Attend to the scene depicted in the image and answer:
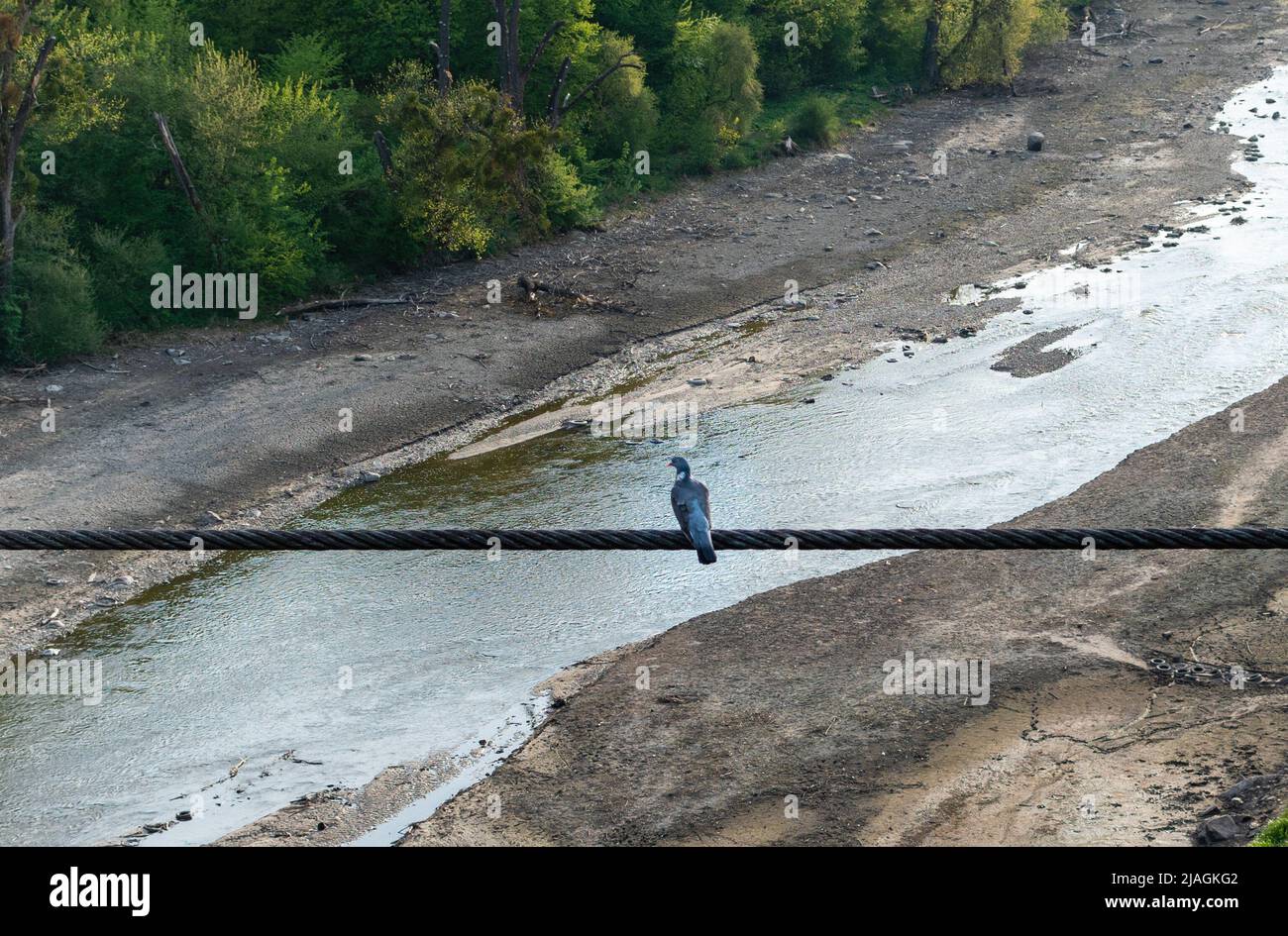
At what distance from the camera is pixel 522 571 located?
886 inches

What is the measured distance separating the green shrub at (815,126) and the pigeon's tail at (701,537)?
3918 cm

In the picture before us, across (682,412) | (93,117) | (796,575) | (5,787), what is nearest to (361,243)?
(93,117)

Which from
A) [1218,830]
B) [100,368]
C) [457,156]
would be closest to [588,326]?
[457,156]

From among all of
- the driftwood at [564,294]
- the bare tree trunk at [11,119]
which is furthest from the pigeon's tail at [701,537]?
the driftwood at [564,294]

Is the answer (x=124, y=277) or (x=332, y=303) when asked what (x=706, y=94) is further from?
(x=124, y=277)

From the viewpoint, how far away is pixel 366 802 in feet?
54.0

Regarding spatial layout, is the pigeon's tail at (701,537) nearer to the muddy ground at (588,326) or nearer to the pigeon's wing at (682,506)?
the pigeon's wing at (682,506)

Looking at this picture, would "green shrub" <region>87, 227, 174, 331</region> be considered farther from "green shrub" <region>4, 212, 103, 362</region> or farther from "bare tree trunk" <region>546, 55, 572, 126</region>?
"bare tree trunk" <region>546, 55, 572, 126</region>

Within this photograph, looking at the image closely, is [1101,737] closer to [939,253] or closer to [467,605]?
[467,605]

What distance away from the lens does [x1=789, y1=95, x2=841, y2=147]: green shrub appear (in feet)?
151

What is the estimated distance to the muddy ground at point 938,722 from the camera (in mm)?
14758

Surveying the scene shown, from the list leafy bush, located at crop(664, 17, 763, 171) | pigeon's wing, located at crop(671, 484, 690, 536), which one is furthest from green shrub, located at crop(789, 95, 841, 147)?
pigeon's wing, located at crop(671, 484, 690, 536)

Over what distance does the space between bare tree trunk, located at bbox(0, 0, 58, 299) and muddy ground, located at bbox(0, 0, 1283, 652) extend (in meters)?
2.45

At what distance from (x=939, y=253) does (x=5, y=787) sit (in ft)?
89.5
